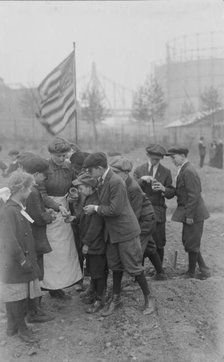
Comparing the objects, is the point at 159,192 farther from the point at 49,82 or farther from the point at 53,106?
the point at 49,82

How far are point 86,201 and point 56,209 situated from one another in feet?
1.13

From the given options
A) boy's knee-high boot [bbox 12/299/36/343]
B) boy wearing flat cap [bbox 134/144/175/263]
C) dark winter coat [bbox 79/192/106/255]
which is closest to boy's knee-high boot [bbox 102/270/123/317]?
dark winter coat [bbox 79/192/106/255]

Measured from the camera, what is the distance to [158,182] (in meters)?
5.84

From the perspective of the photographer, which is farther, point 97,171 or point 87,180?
point 87,180

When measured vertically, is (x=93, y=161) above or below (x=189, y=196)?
above

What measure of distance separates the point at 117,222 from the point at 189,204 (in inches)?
63.1

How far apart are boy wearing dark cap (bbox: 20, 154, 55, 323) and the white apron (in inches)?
7.8

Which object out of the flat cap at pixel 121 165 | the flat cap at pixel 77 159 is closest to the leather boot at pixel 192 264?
the flat cap at pixel 121 165

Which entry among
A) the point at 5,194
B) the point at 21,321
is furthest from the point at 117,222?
the point at 21,321

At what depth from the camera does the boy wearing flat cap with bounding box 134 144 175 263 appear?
19.2 feet

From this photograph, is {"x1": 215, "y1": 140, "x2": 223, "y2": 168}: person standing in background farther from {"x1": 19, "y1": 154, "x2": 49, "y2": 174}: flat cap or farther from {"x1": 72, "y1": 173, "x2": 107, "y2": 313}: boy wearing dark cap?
{"x1": 19, "y1": 154, "x2": 49, "y2": 174}: flat cap

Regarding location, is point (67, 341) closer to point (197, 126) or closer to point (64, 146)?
point (64, 146)

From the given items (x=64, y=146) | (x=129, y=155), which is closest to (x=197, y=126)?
(x=129, y=155)

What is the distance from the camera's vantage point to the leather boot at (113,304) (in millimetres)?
4750
